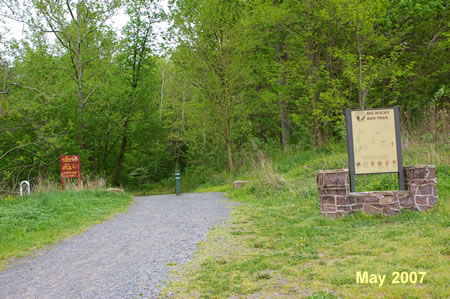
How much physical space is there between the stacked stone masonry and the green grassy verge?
518cm

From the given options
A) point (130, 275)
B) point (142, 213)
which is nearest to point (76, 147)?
point (142, 213)

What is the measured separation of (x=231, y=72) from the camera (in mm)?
18703

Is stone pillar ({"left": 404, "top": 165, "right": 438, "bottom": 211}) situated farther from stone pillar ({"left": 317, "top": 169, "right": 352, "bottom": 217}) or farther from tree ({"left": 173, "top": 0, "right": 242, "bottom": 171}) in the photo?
tree ({"left": 173, "top": 0, "right": 242, "bottom": 171})

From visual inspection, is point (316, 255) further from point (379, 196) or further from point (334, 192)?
point (379, 196)

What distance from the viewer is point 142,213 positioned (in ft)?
35.3

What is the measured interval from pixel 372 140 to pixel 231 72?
12.0 meters

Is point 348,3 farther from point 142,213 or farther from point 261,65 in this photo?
point 142,213

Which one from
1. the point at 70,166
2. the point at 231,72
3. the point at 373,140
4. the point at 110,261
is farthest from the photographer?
the point at 231,72

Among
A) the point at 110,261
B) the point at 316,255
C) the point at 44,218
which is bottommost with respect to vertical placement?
the point at 110,261

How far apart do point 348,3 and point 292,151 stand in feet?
22.2

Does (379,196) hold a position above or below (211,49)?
below

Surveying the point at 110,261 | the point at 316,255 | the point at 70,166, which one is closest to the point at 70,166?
the point at 70,166

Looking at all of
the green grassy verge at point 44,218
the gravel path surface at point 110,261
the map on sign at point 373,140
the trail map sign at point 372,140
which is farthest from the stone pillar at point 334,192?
the green grassy verge at point 44,218

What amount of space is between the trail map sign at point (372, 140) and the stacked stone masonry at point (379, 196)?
1.21 ft
